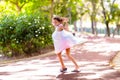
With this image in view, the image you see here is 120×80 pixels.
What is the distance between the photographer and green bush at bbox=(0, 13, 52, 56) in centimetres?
1485

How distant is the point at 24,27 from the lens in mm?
14922

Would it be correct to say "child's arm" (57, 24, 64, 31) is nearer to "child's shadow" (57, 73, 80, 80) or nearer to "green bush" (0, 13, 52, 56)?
"child's shadow" (57, 73, 80, 80)

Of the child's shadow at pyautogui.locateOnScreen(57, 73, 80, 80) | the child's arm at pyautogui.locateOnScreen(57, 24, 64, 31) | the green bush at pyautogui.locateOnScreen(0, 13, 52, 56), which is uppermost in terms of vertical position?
the child's arm at pyautogui.locateOnScreen(57, 24, 64, 31)

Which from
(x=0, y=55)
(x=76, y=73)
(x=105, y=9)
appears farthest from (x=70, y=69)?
(x=105, y=9)

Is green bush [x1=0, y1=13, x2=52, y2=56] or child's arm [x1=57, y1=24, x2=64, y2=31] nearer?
child's arm [x1=57, y1=24, x2=64, y2=31]

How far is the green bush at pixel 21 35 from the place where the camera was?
48.7 feet

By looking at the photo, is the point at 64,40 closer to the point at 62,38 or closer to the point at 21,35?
the point at 62,38

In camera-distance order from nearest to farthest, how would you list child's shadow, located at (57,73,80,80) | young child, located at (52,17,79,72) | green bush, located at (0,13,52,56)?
child's shadow, located at (57,73,80,80) → young child, located at (52,17,79,72) → green bush, located at (0,13,52,56)

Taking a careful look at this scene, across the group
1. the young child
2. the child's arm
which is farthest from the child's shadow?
the child's arm

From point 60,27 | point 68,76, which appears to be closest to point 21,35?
point 60,27

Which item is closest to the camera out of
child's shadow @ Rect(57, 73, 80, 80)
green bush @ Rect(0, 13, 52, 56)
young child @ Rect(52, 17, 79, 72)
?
child's shadow @ Rect(57, 73, 80, 80)

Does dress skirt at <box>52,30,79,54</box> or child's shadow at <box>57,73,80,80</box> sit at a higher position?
dress skirt at <box>52,30,79,54</box>

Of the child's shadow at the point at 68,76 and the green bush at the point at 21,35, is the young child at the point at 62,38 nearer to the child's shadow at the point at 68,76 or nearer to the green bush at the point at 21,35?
the child's shadow at the point at 68,76

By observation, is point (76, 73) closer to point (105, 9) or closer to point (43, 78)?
point (43, 78)
